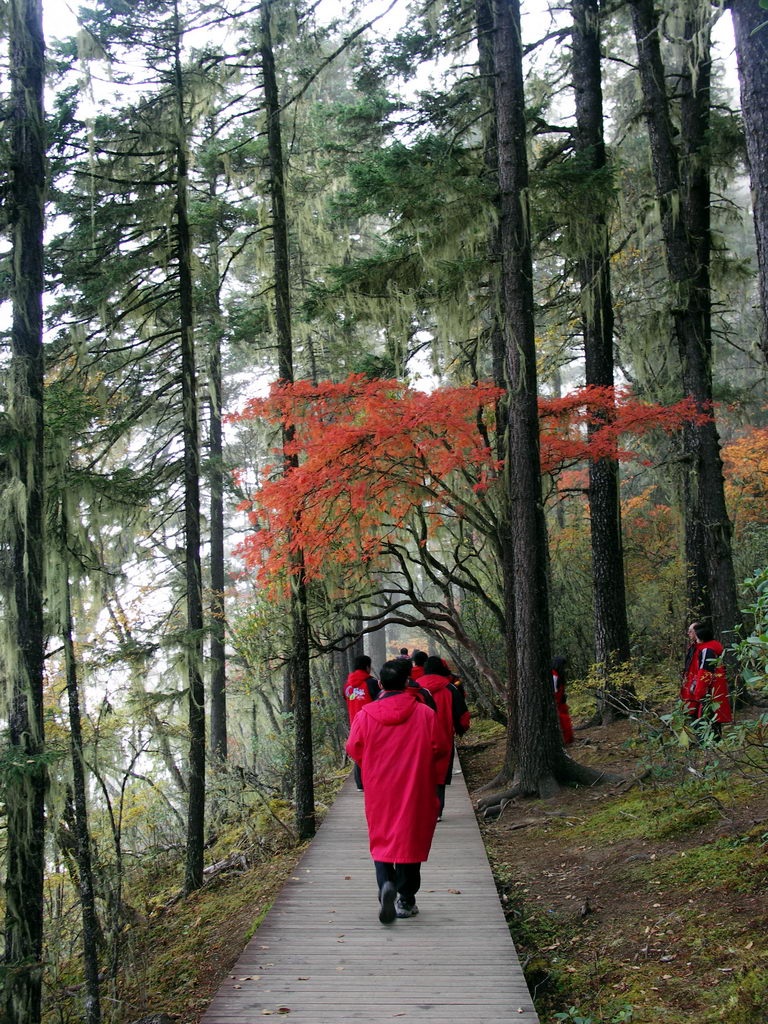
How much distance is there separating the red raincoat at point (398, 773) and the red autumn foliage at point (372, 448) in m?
4.04

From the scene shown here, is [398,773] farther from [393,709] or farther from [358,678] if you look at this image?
[358,678]

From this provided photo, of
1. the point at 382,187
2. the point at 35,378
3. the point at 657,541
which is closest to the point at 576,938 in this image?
the point at 35,378

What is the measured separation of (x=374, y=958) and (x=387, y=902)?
42 centimetres

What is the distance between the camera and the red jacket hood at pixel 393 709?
4801 millimetres

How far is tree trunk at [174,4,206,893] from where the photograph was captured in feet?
30.0

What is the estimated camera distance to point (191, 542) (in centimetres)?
927

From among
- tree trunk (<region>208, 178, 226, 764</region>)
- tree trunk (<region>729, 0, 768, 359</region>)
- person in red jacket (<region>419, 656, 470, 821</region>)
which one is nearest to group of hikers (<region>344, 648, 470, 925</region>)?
person in red jacket (<region>419, 656, 470, 821</region>)

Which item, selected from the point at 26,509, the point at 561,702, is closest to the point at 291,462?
the point at 26,509

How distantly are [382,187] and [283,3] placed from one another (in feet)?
9.42

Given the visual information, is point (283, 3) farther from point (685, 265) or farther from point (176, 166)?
point (685, 265)

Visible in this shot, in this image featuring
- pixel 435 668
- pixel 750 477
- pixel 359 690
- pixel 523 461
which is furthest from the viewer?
pixel 750 477

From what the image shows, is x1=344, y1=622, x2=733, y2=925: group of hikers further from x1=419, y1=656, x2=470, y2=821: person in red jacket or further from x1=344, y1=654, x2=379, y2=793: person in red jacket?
x1=344, y1=654, x2=379, y2=793: person in red jacket

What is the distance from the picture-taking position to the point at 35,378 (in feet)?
19.5

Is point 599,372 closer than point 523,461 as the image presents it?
No
